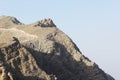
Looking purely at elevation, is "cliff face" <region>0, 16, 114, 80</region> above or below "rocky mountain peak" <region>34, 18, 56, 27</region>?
below

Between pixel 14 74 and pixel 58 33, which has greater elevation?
pixel 58 33

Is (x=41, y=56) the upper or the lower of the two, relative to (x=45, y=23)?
lower

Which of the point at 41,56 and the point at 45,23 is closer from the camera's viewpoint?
the point at 41,56

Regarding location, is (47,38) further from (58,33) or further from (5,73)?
(5,73)

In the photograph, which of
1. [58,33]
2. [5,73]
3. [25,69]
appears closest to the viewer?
[5,73]

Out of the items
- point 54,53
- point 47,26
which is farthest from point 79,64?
point 47,26

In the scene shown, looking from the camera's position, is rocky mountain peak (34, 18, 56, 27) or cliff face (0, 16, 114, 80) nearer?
cliff face (0, 16, 114, 80)

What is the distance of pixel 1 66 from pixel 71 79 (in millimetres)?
19335

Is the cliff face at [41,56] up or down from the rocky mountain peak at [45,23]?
down

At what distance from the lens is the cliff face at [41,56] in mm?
76562

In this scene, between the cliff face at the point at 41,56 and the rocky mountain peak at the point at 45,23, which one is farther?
the rocky mountain peak at the point at 45,23

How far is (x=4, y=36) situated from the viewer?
8669 centimetres

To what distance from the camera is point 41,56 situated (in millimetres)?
86125

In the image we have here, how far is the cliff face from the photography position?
251ft
